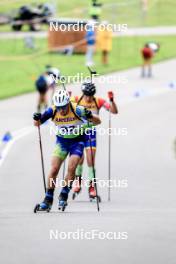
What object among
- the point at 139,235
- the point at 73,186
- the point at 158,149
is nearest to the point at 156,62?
the point at 158,149

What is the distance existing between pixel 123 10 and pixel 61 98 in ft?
125

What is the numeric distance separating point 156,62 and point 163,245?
28.3 metres

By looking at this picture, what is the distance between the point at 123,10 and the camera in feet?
179

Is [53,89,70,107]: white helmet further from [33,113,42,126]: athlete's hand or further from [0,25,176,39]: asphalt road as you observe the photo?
[0,25,176,39]: asphalt road

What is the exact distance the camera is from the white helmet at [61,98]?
1703cm

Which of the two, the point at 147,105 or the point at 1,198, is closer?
the point at 1,198

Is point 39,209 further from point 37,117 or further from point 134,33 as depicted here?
point 134,33

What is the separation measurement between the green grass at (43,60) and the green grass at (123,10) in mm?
4045

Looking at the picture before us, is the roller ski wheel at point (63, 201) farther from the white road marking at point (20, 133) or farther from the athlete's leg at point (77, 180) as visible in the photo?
the white road marking at point (20, 133)

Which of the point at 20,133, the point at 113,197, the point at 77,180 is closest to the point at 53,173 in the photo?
the point at 77,180

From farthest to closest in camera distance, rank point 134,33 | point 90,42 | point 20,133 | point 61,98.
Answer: point 134,33, point 90,42, point 20,133, point 61,98

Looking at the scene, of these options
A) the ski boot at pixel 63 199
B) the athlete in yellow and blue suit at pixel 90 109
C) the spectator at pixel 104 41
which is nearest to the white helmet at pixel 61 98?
the ski boot at pixel 63 199

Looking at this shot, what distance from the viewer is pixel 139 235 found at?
14656mm

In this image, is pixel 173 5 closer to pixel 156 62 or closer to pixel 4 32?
pixel 4 32
